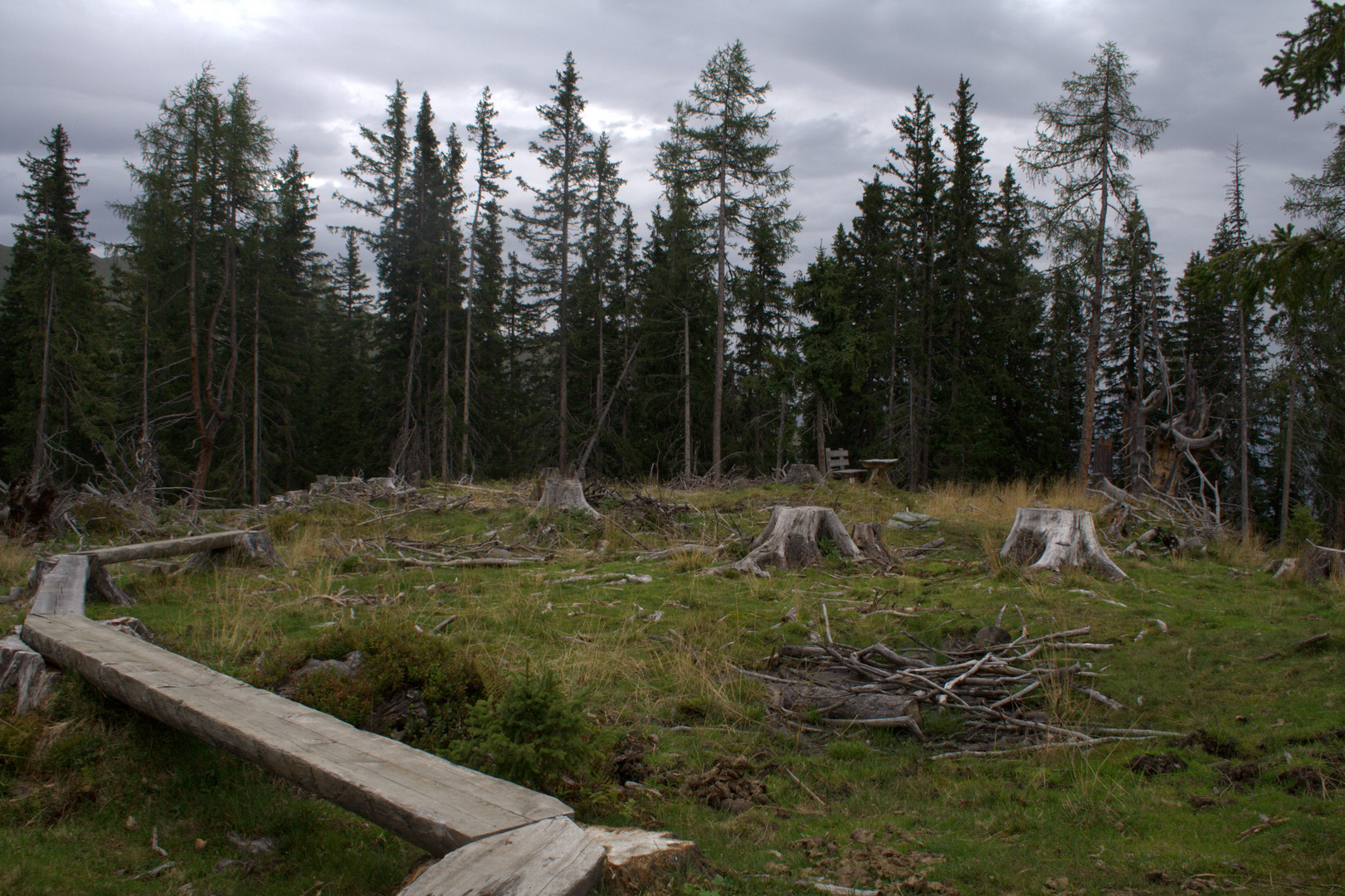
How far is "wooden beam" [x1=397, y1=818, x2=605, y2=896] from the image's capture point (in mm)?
2652

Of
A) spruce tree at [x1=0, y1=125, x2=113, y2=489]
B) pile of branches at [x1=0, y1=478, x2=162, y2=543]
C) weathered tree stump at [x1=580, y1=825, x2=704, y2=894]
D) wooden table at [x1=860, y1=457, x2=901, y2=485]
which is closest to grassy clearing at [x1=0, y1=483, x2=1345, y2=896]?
weathered tree stump at [x1=580, y1=825, x2=704, y2=894]

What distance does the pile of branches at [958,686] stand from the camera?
17.5 ft

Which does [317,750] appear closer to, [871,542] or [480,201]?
[871,542]

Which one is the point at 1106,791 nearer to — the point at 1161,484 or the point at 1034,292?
the point at 1161,484

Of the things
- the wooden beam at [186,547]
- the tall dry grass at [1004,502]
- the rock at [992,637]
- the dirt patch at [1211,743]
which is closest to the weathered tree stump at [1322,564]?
the tall dry grass at [1004,502]

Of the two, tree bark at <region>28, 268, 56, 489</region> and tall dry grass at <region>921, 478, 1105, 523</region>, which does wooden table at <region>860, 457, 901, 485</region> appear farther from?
tree bark at <region>28, 268, 56, 489</region>

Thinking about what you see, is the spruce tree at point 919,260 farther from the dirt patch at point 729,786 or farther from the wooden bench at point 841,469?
the dirt patch at point 729,786

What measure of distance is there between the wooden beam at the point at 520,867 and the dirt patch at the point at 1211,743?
4053mm

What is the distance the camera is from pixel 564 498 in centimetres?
1451

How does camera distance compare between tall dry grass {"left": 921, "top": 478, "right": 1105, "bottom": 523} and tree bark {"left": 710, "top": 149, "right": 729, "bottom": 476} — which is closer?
tall dry grass {"left": 921, "top": 478, "right": 1105, "bottom": 523}

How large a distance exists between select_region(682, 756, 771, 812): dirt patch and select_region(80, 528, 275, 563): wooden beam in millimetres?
7083

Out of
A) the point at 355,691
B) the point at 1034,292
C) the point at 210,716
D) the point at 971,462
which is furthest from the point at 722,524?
the point at 971,462

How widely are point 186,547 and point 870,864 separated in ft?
30.7

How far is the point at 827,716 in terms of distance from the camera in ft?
18.9
